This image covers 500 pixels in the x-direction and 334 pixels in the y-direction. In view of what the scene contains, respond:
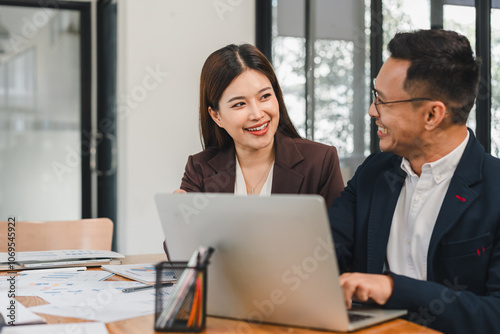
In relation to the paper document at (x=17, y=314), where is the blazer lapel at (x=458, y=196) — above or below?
above

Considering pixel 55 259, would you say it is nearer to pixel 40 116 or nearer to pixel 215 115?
pixel 215 115

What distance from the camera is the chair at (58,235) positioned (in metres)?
2.33

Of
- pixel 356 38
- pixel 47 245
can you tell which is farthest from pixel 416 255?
pixel 356 38

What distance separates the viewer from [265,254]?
1.11 metres

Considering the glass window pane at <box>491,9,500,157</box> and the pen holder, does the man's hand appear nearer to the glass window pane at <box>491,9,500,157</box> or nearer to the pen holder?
the pen holder

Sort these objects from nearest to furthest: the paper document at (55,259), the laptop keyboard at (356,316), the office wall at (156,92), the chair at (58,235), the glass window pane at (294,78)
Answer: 1. the laptop keyboard at (356,316)
2. the paper document at (55,259)
3. the chair at (58,235)
4. the glass window pane at (294,78)
5. the office wall at (156,92)

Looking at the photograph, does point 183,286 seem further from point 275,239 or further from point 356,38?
point 356,38

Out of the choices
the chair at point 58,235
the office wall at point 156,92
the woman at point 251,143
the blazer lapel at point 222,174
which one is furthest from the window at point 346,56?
the chair at point 58,235

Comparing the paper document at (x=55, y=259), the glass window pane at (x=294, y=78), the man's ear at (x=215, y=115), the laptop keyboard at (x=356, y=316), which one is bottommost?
the paper document at (x=55, y=259)

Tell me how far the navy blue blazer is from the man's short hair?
0.33ft

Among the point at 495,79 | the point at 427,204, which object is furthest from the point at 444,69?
the point at 495,79

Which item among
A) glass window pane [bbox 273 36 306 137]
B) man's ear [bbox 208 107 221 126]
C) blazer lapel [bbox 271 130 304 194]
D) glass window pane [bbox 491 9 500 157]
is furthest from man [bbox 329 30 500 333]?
glass window pane [bbox 273 36 306 137]

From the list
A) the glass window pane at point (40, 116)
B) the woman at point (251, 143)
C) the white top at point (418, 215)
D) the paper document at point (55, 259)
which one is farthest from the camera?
the glass window pane at point (40, 116)

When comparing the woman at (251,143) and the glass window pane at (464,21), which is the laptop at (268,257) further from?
the glass window pane at (464,21)
